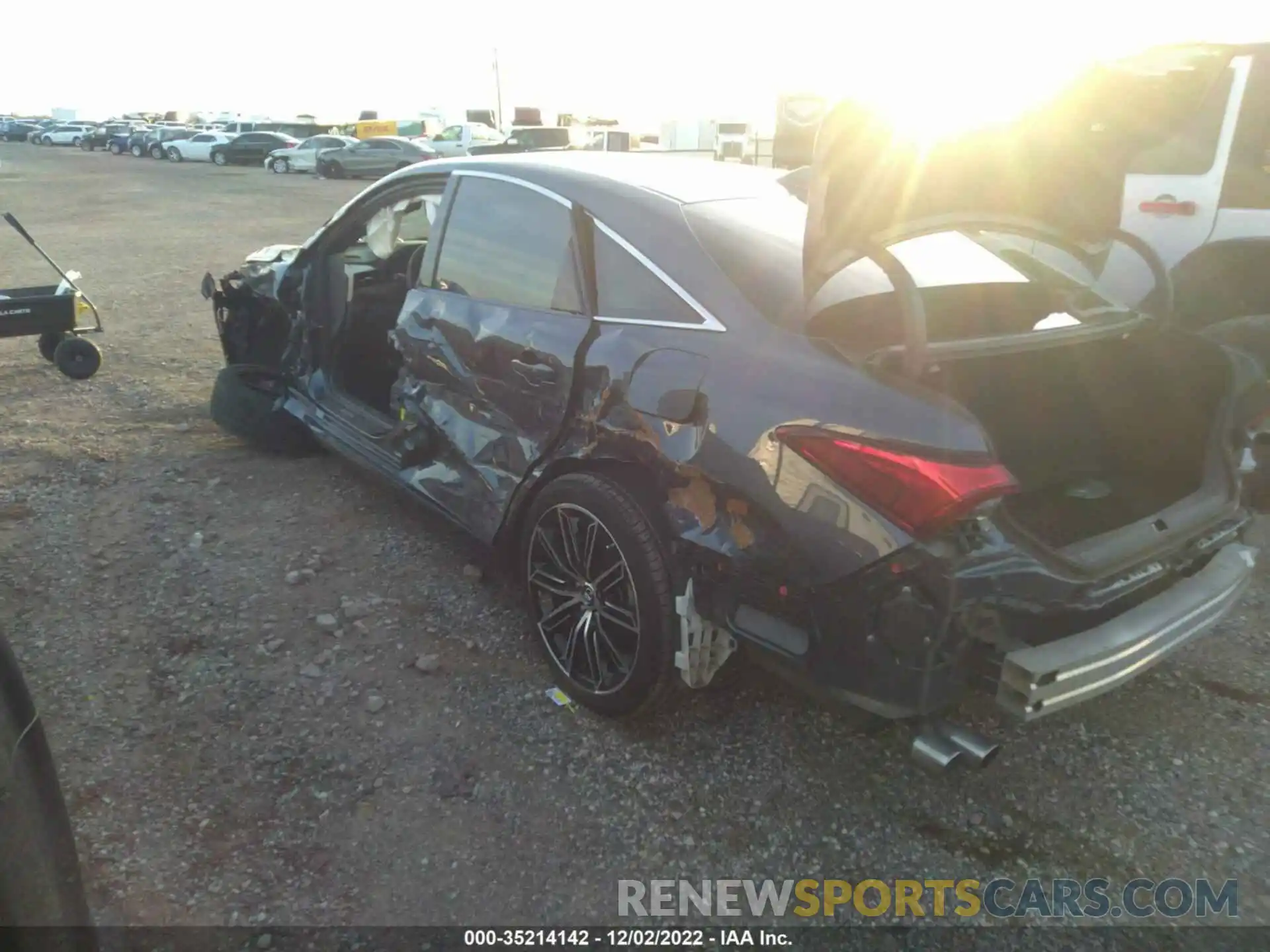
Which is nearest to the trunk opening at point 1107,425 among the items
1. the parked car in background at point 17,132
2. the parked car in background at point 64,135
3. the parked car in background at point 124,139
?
the parked car in background at point 124,139

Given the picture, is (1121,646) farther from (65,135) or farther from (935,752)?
(65,135)

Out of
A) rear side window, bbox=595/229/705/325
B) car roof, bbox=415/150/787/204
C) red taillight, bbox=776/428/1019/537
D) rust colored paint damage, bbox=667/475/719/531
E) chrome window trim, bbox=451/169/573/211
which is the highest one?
car roof, bbox=415/150/787/204

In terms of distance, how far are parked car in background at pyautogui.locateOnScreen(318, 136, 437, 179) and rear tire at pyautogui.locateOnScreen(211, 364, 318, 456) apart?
25335mm

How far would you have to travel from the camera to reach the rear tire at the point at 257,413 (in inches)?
193

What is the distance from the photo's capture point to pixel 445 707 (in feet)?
9.84

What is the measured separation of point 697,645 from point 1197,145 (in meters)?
4.45

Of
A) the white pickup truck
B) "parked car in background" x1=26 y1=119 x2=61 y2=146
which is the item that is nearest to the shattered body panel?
the white pickup truck

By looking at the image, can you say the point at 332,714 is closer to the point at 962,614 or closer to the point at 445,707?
the point at 445,707

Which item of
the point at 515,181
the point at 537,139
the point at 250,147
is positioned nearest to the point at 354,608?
the point at 515,181

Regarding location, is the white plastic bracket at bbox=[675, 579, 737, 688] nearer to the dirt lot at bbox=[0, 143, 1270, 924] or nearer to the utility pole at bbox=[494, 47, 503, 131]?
the dirt lot at bbox=[0, 143, 1270, 924]

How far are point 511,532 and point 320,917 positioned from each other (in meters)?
1.37

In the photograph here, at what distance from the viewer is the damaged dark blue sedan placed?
2.14 metres

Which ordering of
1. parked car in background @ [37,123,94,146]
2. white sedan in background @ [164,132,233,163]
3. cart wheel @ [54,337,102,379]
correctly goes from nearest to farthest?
1. cart wheel @ [54,337,102,379]
2. white sedan in background @ [164,132,233,163]
3. parked car in background @ [37,123,94,146]

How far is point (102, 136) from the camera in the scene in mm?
49562
